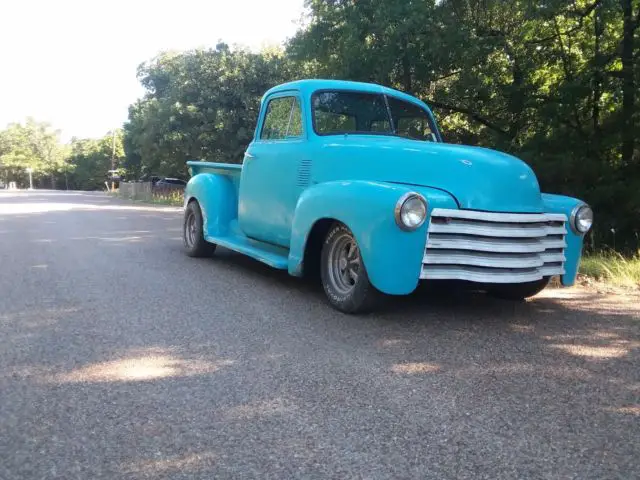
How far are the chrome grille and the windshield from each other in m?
1.90

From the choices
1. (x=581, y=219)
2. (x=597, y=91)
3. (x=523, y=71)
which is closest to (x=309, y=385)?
(x=581, y=219)

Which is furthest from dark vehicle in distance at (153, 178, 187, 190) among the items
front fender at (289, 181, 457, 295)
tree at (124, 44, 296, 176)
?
front fender at (289, 181, 457, 295)

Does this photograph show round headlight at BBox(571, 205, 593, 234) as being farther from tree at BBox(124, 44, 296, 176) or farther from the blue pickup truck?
tree at BBox(124, 44, 296, 176)

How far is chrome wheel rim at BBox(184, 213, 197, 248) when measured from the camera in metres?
8.53

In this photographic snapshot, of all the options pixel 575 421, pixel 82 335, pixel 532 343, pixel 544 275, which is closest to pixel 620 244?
pixel 544 275

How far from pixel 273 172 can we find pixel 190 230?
2.74 meters

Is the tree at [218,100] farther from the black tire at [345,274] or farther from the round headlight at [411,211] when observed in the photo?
the round headlight at [411,211]

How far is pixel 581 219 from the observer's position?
5.43m

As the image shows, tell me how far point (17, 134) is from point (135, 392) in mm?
114676

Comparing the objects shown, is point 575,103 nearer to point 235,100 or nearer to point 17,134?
point 235,100

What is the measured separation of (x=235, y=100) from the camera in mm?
29766

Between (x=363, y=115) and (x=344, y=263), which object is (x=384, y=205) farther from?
(x=363, y=115)

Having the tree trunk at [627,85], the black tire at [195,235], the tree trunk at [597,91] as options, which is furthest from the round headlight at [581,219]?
the tree trunk at [597,91]

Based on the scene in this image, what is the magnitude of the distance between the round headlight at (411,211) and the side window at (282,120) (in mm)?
2081
